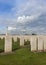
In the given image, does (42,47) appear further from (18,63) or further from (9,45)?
(18,63)

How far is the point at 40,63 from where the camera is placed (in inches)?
640

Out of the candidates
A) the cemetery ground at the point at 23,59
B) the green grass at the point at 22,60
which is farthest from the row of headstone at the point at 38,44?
the green grass at the point at 22,60

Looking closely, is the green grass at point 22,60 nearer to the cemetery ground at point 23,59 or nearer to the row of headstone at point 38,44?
the cemetery ground at point 23,59

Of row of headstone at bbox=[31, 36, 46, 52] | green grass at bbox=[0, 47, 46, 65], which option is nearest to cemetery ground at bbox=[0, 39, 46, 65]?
green grass at bbox=[0, 47, 46, 65]

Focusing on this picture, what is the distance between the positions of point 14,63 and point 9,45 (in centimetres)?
700

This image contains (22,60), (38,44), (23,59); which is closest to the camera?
(22,60)

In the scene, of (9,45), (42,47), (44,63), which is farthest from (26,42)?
(44,63)

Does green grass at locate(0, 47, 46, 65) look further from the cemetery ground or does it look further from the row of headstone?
the row of headstone

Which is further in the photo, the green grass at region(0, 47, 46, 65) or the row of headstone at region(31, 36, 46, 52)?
the row of headstone at region(31, 36, 46, 52)

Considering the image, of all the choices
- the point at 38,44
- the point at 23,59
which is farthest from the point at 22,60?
the point at 38,44

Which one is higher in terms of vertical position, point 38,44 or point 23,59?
point 38,44

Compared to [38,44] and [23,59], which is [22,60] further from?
[38,44]

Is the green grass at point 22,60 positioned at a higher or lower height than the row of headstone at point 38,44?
lower

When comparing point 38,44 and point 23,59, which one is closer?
point 23,59
